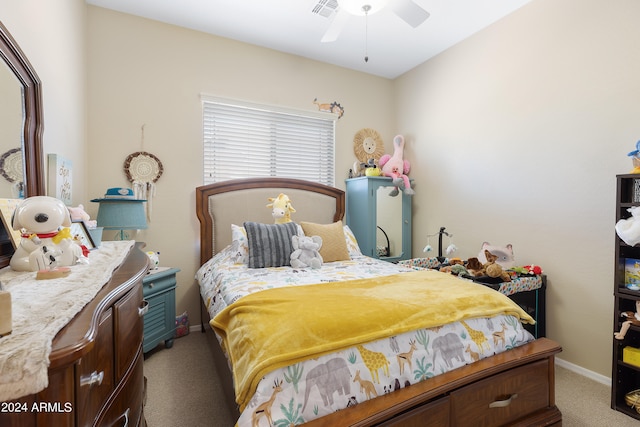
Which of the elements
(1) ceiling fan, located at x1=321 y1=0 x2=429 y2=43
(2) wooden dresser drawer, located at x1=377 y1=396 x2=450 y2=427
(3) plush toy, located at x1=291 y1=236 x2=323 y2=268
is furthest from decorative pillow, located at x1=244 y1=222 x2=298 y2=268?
(1) ceiling fan, located at x1=321 y1=0 x2=429 y2=43

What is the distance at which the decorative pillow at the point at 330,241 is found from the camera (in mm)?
2564

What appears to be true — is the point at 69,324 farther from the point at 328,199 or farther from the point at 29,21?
the point at 328,199

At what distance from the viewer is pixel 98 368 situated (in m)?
0.69

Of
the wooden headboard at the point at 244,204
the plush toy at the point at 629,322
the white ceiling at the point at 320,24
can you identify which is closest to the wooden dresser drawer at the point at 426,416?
the plush toy at the point at 629,322

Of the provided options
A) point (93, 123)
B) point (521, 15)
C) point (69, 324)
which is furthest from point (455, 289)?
point (93, 123)

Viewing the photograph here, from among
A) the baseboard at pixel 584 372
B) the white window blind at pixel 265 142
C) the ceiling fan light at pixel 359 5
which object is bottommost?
the baseboard at pixel 584 372

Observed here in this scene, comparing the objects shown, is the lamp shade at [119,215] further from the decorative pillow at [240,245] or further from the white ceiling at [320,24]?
the white ceiling at [320,24]

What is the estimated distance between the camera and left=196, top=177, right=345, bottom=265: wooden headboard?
2.81m

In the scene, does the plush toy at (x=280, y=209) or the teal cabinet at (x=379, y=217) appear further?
the teal cabinet at (x=379, y=217)

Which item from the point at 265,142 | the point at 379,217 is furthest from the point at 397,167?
the point at 265,142

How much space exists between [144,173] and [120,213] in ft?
2.11

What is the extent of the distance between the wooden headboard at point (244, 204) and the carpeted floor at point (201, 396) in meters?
0.89

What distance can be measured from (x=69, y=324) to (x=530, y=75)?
10.5 ft

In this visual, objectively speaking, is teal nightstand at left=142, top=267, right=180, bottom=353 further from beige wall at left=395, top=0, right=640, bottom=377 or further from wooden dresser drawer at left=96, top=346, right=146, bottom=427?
beige wall at left=395, top=0, right=640, bottom=377
